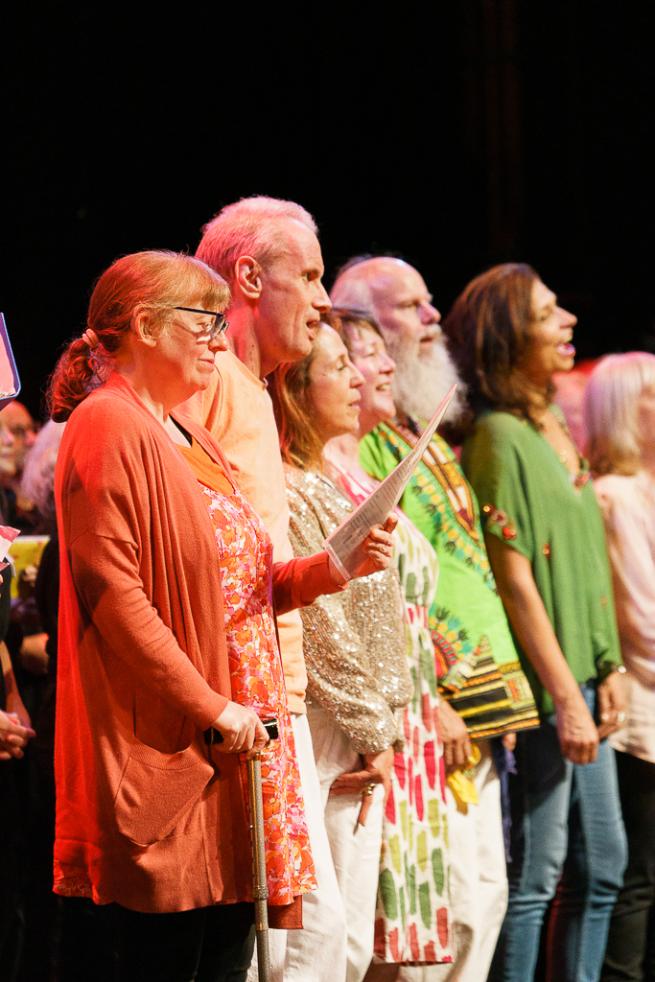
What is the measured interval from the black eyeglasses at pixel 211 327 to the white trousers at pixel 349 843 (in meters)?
0.96

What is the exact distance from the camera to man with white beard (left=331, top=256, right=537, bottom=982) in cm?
320

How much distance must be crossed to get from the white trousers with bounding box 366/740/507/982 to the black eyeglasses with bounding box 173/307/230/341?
1404mm

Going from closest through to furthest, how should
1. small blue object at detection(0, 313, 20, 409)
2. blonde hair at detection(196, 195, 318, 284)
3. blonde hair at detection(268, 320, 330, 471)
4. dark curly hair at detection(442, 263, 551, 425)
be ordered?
1. small blue object at detection(0, 313, 20, 409)
2. blonde hair at detection(196, 195, 318, 284)
3. blonde hair at detection(268, 320, 330, 471)
4. dark curly hair at detection(442, 263, 551, 425)

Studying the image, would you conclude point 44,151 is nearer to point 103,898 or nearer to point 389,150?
point 389,150

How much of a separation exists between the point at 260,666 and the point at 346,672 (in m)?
0.58

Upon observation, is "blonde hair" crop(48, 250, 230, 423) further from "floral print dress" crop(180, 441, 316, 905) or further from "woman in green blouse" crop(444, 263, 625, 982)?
"woman in green blouse" crop(444, 263, 625, 982)

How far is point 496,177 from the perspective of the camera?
6.50 meters

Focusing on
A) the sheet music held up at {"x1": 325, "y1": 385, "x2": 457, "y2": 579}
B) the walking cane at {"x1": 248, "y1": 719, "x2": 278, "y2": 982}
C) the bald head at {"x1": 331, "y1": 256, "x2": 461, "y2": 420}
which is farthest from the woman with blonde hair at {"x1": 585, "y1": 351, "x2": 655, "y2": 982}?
the walking cane at {"x1": 248, "y1": 719, "x2": 278, "y2": 982}

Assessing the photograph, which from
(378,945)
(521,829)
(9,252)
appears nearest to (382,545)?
(378,945)

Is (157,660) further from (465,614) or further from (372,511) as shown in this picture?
(465,614)

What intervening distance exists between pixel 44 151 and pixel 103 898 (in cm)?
351

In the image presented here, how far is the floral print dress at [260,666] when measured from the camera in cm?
226

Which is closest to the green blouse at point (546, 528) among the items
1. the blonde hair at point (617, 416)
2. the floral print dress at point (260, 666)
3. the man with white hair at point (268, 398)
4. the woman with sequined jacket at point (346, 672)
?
the blonde hair at point (617, 416)

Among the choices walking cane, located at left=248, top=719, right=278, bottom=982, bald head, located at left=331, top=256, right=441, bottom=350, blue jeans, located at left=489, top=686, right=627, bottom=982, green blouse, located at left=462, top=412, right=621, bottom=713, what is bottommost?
blue jeans, located at left=489, top=686, right=627, bottom=982
